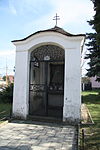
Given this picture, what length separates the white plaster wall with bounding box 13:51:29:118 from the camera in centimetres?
930

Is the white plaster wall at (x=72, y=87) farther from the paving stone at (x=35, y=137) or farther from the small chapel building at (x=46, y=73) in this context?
the paving stone at (x=35, y=137)

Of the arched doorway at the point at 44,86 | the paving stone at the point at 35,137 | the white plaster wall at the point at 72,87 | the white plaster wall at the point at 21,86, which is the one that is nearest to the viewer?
the paving stone at the point at 35,137

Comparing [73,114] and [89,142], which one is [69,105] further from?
[89,142]

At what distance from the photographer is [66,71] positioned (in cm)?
880

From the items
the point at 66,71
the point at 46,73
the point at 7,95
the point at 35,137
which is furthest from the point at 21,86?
the point at 7,95

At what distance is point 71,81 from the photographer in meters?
8.68

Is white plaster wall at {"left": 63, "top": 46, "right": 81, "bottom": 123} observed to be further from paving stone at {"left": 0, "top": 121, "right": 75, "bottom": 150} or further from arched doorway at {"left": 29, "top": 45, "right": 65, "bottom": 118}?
arched doorway at {"left": 29, "top": 45, "right": 65, "bottom": 118}

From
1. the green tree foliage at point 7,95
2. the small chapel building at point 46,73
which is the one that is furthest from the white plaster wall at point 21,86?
the green tree foliage at point 7,95

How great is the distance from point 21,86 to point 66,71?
240cm

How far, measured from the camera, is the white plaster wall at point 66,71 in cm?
860

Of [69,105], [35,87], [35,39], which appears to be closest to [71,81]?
[69,105]

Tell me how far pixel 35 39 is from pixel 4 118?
4128 millimetres

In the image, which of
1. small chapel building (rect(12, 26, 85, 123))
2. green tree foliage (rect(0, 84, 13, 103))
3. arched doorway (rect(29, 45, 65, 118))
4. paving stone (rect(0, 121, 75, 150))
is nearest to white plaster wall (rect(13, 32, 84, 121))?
small chapel building (rect(12, 26, 85, 123))

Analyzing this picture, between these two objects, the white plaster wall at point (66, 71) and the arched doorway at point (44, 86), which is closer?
the white plaster wall at point (66, 71)
